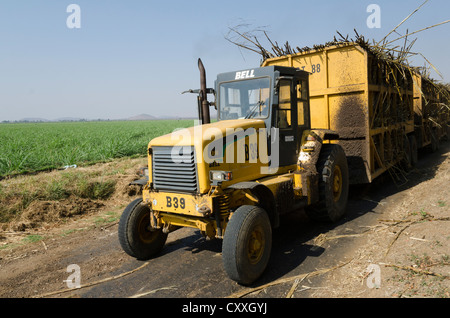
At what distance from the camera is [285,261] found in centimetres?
479

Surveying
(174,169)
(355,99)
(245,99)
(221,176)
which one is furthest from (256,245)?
(355,99)

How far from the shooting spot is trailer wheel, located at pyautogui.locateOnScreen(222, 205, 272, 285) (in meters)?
3.98

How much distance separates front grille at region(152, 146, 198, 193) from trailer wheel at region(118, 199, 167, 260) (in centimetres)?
53

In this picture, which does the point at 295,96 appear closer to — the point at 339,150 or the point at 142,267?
the point at 339,150

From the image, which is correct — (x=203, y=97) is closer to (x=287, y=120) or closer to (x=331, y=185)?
(x=287, y=120)

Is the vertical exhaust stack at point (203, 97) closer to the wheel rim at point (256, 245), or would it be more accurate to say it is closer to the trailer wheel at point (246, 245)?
the trailer wheel at point (246, 245)

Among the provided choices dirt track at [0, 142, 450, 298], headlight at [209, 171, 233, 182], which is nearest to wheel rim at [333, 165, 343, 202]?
dirt track at [0, 142, 450, 298]

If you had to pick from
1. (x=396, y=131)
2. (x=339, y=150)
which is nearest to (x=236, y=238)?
(x=339, y=150)

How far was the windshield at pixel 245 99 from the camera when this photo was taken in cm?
535

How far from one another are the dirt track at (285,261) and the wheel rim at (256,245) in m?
0.30

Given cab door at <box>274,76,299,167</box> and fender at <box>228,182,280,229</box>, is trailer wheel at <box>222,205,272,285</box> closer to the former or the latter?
fender at <box>228,182,280,229</box>

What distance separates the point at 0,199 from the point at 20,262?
2703mm

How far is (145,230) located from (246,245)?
1839 millimetres

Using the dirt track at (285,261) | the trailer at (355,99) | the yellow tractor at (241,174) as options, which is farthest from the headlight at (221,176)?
the trailer at (355,99)
